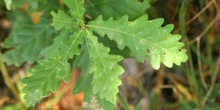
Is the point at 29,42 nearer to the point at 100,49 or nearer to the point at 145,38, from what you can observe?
the point at 100,49

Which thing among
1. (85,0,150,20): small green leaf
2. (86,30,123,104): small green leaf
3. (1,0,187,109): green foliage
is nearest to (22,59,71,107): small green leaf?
(1,0,187,109): green foliage

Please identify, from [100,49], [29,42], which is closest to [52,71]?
[100,49]

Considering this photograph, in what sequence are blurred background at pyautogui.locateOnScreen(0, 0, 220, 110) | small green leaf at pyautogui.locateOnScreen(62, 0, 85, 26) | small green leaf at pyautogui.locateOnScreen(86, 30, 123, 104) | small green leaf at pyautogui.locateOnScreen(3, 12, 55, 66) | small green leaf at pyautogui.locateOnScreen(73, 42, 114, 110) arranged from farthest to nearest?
1. blurred background at pyautogui.locateOnScreen(0, 0, 220, 110)
2. small green leaf at pyautogui.locateOnScreen(3, 12, 55, 66)
3. small green leaf at pyautogui.locateOnScreen(73, 42, 114, 110)
4. small green leaf at pyautogui.locateOnScreen(62, 0, 85, 26)
5. small green leaf at pyautogui.locateOnScreen(86, 30, 123, 104)

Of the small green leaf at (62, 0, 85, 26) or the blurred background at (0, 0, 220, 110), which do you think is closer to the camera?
the small green leaf at (62, 0, 85, 26)

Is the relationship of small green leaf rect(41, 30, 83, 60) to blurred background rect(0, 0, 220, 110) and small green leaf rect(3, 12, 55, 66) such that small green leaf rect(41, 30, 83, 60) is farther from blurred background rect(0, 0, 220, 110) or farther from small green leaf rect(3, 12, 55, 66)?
blurred background rect(0, 0, 220, 110)

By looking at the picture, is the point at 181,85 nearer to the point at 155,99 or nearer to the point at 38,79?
the point at 155,99

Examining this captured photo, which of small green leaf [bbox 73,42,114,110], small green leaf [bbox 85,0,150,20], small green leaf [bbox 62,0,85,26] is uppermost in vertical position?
small green leaf [bbox 85,0,150,20]
